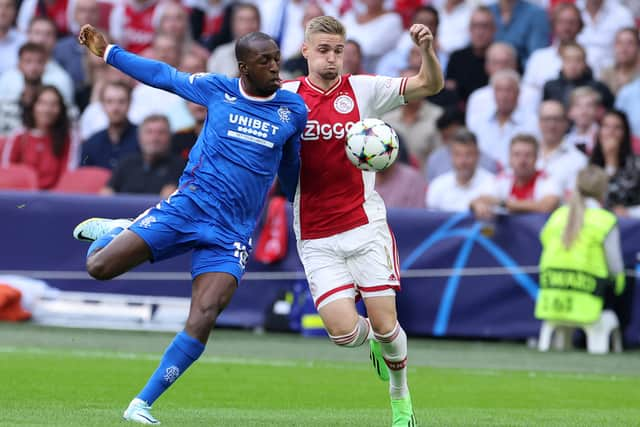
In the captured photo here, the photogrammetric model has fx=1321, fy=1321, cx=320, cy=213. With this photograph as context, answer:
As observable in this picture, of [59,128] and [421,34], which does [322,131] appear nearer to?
[421,34]

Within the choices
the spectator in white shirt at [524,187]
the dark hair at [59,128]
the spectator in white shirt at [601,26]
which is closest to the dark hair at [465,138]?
the spectator in white shirt at [524,187]

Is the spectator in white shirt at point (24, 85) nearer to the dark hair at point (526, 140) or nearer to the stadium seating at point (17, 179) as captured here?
the stadium seating at point (17, 179)

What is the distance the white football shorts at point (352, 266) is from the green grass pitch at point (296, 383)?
2.81 ft

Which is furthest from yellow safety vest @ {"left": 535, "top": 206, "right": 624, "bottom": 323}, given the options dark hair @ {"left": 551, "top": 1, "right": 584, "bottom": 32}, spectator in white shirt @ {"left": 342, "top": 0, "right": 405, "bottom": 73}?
spectator in white shirt @ {"left": 342, "top": 0, "right": 405, "bottom": 73}

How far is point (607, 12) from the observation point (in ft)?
58.4

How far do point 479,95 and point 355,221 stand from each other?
8.88 metres

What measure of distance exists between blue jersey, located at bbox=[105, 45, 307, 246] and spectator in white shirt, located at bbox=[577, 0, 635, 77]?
10.1m

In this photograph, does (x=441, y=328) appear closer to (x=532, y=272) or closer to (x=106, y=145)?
(x=532, y=272)

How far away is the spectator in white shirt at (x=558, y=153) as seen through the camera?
15.8m

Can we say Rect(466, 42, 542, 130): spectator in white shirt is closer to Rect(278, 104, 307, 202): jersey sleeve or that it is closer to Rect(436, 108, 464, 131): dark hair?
Rect(436, 108, 464, 131): dark hair

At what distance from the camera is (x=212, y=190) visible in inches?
327

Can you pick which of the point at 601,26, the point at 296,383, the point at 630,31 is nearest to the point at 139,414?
the point at 296,383

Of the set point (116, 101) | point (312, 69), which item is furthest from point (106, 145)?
point (312, 69)

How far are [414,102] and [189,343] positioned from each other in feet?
30.5
